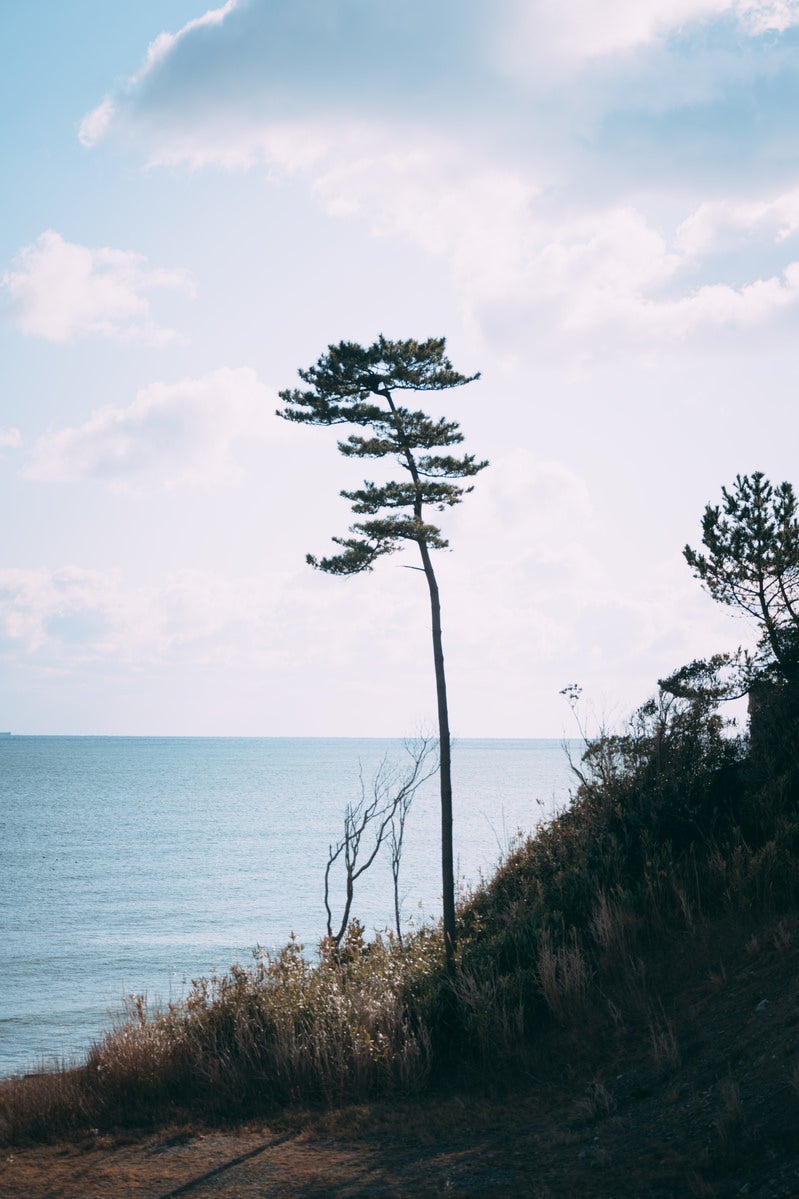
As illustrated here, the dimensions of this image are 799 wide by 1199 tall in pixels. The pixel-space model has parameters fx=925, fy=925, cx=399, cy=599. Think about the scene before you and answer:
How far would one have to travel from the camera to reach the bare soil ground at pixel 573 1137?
7988 millimetres

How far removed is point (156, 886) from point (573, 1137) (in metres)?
51.5

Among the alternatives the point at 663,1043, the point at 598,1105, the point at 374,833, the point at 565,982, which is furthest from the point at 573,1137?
the point at 374,833

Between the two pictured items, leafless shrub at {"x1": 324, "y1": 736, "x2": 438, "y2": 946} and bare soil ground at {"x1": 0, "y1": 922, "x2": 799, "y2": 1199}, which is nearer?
bare soil ground at {"x1": 0, "y1": 922, "x2": 799, "y2": 1199}

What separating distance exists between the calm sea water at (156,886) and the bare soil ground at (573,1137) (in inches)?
229

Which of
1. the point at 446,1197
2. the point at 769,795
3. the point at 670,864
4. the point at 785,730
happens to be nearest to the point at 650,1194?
the point at 446,1197

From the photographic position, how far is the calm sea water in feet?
107

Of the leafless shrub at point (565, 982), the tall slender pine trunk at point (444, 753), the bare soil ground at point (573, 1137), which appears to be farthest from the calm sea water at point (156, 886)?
the bare soil ground at point (573, 1137)

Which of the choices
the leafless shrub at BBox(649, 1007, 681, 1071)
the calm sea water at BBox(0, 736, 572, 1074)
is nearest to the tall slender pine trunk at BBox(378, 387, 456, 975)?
the calm sea water at BBox(0, 736, 572, 1074)

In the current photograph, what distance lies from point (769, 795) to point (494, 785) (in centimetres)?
13869

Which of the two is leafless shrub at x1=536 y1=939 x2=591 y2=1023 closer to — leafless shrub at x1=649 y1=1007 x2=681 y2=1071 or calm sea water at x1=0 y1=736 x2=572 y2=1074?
leafless shrub at x1=649 y1=1007 x2=681 y2=1071

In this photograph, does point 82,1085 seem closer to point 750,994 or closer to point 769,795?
point 750,994

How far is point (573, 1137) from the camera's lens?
29.9 feet

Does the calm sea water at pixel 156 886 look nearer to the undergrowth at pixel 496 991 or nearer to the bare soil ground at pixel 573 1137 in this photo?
the undergrowth at pixel 496 991

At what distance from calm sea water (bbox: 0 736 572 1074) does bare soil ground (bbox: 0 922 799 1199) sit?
19.0 feet
